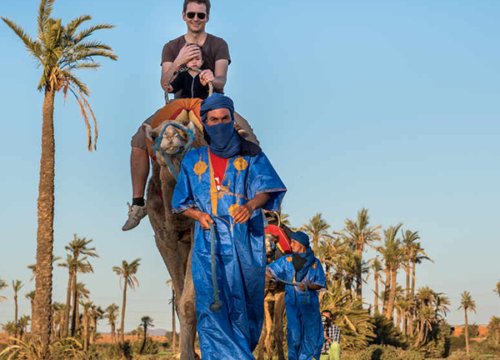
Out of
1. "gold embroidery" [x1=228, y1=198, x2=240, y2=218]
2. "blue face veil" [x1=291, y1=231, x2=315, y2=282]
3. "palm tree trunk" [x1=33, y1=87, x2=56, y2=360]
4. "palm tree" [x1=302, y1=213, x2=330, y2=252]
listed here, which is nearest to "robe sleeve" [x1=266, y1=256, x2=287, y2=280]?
"blue face veil" [x1=291, y1=231, x2=315, y2=282]

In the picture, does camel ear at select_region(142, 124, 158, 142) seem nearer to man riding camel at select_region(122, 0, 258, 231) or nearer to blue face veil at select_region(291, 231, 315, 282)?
man riding camel at select_region(122, 0, 258, 231)

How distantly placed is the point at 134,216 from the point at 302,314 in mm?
5577

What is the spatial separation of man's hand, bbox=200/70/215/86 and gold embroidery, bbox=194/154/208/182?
1.58 metres

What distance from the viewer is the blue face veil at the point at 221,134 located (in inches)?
231

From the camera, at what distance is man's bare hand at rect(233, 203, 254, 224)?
5.58 metres

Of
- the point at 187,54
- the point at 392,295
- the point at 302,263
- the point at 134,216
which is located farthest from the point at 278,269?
the point at 392,295

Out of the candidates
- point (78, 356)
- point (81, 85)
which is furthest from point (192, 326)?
point (81, 85)

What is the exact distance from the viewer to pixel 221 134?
5871 millimetres

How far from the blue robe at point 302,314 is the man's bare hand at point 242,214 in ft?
22.3

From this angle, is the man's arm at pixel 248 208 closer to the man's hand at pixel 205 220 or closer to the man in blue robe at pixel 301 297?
the man's hand at pixel 205 220

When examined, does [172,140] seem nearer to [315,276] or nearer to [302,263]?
[302,263]

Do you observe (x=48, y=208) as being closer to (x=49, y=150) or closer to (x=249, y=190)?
(x=49, y=150)

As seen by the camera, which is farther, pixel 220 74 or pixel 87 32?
pixel 87 32

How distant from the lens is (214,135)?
588 centimetres
